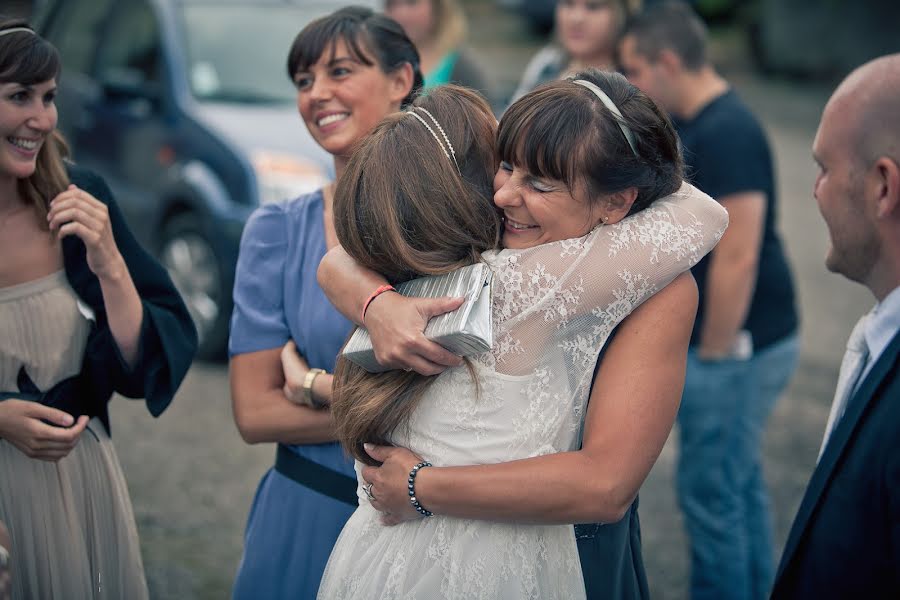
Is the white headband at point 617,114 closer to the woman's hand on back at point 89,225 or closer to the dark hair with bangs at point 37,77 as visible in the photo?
the woman's hand on back at point 89,225

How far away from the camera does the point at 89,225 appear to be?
235cm

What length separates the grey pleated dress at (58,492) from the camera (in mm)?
2441

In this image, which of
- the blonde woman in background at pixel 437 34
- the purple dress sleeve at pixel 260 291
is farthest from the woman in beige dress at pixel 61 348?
the blonde woman in background at pixel 437 34

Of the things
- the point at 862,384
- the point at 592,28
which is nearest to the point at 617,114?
the point at 862,384

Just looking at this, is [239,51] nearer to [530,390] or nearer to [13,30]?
[13,30]

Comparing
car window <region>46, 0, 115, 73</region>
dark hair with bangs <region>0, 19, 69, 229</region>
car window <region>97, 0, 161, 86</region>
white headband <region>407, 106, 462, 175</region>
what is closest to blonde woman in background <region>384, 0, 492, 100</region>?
car window <region>97, 0, 161, 86</region>

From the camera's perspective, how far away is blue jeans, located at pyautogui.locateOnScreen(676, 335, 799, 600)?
384 centimetres

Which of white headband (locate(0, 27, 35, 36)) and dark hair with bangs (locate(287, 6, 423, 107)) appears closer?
white headband (locate(0, 27, 35, 36))

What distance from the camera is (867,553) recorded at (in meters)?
1.79

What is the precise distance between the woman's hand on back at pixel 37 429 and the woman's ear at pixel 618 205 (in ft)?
4.44

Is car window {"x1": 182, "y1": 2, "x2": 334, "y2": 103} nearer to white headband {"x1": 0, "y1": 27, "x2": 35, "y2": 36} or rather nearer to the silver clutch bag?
white headband {"x1": 0, "y1": 27, "x2": 35, "y2": 36}

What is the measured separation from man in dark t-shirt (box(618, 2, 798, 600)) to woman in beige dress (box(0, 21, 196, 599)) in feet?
7.12

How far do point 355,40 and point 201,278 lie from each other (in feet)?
13.0

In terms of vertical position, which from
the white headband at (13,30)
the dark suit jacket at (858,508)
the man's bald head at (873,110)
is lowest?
the dark suit jacket at (858,508)
